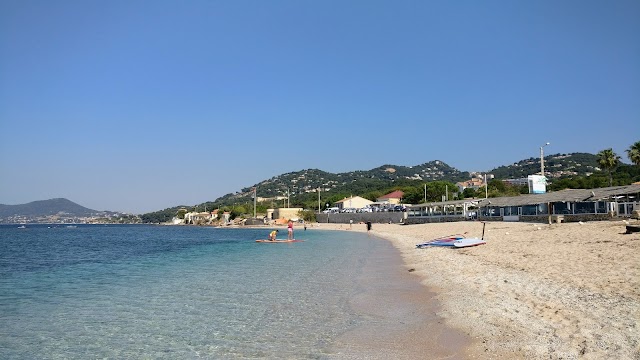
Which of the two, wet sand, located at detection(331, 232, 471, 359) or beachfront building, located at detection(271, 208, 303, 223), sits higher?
beachfront building, located at detection(271, 208, 303, 223)

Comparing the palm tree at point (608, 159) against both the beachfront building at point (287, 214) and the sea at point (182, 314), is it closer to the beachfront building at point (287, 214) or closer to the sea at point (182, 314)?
the sea at point (182, 314)

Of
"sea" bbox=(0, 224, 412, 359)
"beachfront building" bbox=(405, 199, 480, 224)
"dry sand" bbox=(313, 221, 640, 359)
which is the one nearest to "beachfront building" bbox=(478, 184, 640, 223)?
"beachfront building" bbox=(405, 199, 480, 224)

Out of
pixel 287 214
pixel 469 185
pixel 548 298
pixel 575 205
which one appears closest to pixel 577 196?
pixel 575 205

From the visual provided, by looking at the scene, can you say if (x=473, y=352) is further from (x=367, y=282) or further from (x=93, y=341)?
(x=367, y=282)

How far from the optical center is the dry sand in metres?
7.02

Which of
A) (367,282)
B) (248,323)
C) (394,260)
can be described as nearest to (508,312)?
(248,323)

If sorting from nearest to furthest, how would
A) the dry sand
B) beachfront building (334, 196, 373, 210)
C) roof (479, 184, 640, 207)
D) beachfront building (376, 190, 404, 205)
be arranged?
1. the dry sand
2. roof (479, 184, 640, 207)
3. beachfront building (376, 190, 404, 205)
4. beachfront building (334, 196, 373, 210)

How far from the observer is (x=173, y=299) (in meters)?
13.5

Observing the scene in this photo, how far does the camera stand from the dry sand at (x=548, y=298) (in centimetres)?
702

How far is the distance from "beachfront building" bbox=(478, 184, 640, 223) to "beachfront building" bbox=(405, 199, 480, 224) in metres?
7.78

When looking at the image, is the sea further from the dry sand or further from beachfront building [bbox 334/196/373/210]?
beachfront building [bbox 334/196/373/210]

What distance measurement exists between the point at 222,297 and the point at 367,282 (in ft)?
17.0

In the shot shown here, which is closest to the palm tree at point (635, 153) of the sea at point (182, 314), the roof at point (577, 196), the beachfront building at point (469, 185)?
the roof at point (577, 196)

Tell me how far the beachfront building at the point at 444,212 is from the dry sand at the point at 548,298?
38054mm
